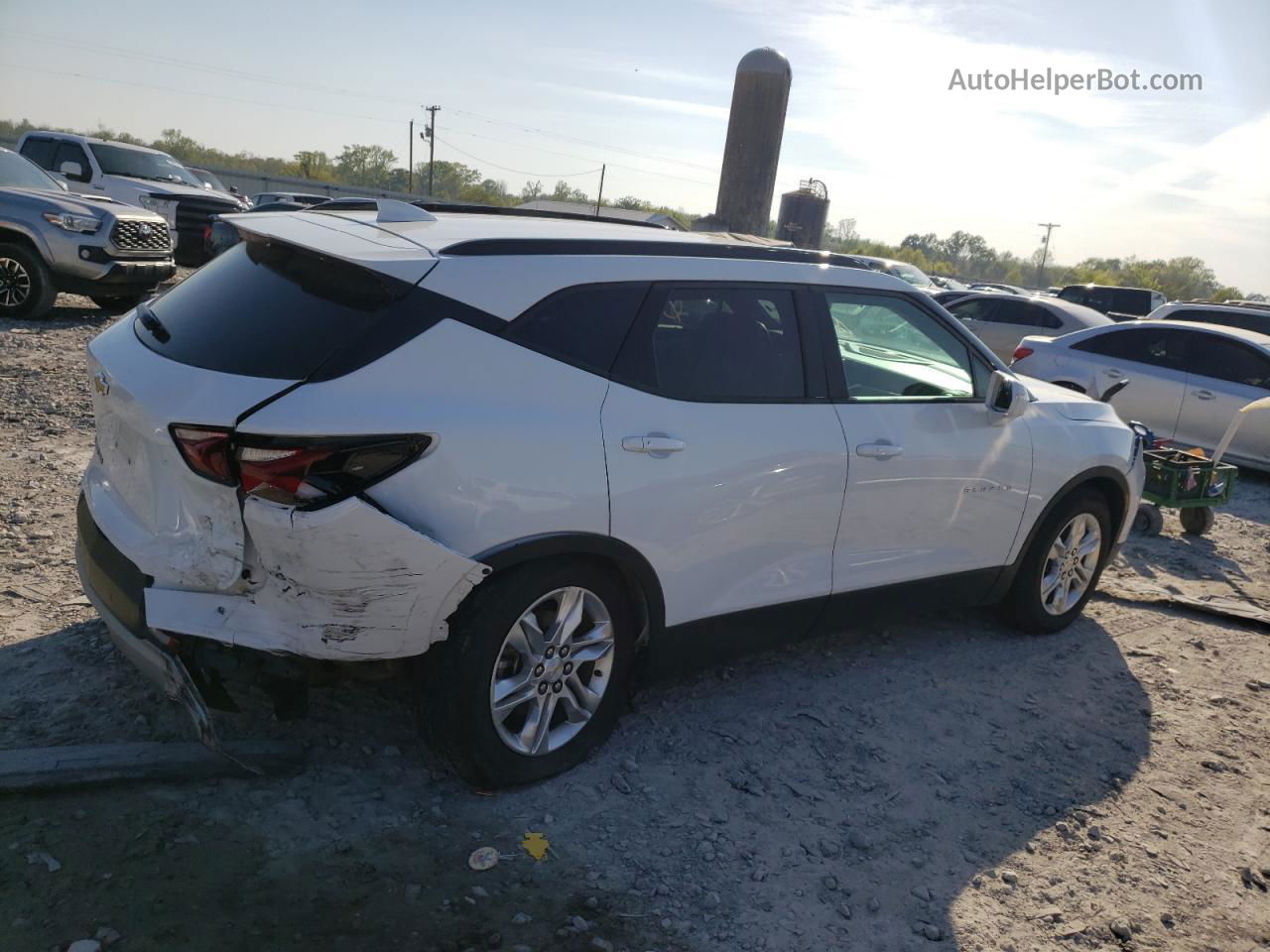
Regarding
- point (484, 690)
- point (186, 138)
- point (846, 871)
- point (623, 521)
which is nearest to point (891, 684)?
point (846, 871)

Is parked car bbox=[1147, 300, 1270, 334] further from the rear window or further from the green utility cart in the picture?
the rear window

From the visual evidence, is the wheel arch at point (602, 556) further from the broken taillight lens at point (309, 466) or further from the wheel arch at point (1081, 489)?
the wheel arch at point (1081, 489)

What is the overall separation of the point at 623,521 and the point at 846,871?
1324 mm

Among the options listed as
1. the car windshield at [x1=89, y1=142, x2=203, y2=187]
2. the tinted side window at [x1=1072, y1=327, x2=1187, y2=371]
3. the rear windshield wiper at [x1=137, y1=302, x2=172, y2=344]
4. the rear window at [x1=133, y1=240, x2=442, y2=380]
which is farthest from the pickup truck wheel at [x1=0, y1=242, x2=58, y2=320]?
the tinted side window at [x1=1072, y1=327, x2=1187, y2=371]

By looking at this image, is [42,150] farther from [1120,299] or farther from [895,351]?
[1120,299]

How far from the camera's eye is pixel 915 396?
4.27 metres

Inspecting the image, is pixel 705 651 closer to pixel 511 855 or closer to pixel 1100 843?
pixel 511 855

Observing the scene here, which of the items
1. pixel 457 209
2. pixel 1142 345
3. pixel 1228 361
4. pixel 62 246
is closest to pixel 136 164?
pixel 62 246

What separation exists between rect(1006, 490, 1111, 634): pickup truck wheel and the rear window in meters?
3.37

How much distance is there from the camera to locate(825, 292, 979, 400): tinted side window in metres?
4.11

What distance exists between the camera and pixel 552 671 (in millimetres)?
3293

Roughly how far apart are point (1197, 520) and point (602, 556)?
6465 millimetres

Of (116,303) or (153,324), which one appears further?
(116,303)

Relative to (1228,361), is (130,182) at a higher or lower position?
higher
